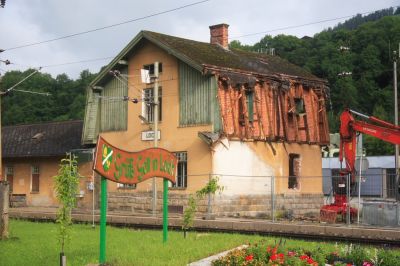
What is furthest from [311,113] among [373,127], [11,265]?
[11,265]

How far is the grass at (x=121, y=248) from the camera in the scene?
1279 cm

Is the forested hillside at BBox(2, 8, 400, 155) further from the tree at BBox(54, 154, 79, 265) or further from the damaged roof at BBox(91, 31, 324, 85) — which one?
the tree at BBox(54, 154, 79, 265)

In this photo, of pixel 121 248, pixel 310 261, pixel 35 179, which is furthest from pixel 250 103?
pixel 310 261

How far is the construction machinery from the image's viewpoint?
24.2 meters

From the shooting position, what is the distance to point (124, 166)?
13.8 m

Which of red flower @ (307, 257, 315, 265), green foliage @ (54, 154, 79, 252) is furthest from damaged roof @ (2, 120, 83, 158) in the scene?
red flower @ (307, 257, 315, 265)

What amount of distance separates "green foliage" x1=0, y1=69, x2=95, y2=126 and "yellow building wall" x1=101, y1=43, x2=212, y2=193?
Result: 3782cm

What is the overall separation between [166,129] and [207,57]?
163 inches

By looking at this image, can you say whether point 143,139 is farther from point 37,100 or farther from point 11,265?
point 37,100

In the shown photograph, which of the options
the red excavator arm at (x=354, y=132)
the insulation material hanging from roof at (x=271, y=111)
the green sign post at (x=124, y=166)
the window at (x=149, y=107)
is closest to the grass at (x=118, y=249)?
the green sign post at (x=124, y=166)

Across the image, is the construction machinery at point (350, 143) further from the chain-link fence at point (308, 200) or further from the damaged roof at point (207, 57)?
the damaged roof at point (207, 57)

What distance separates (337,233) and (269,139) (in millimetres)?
11826

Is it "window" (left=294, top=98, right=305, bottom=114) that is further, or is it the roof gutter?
"window" (left=294, top=98, right=305, bottom=114)

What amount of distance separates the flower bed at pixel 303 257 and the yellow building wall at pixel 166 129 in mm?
16845
